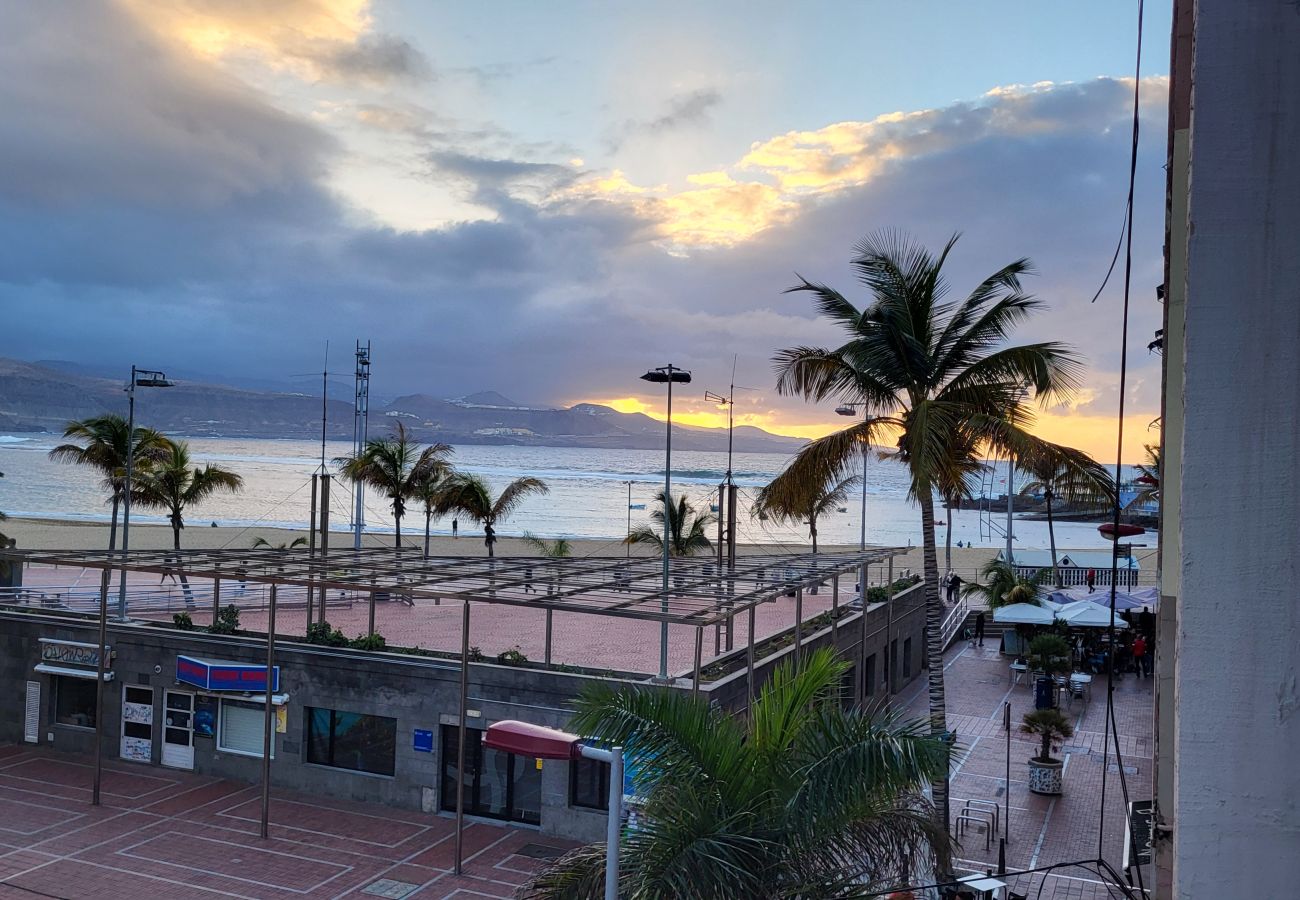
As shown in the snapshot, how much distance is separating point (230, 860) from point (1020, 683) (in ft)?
75.4

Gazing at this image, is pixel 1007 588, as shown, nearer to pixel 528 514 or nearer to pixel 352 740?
pixel 352 740

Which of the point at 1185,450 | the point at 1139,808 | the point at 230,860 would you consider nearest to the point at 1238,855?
the point at 1185,450

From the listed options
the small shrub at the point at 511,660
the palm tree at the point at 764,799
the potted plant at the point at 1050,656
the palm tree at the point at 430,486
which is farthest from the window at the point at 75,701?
the potted plant at the point at 1050,656

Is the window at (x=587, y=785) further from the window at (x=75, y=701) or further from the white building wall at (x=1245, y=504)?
the white building wall at (x=1245, y=504)

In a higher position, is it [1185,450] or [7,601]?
[1185,450]

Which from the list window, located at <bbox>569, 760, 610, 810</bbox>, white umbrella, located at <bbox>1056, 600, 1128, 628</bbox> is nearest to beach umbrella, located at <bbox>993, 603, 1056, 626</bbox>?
white umbrella, located at <bbox>1056, 600, 1128, 628</bbox>

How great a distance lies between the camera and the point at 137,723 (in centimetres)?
2223

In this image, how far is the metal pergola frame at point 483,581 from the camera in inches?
635

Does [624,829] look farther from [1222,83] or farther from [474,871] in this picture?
[474,871]

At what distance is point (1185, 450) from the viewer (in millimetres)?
3035

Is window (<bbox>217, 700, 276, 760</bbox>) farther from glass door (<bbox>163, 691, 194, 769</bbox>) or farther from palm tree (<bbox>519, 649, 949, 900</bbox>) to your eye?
palm tree (<bbox>519, 649, 949, 900</bbox>)

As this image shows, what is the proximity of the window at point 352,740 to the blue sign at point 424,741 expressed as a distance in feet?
1.90

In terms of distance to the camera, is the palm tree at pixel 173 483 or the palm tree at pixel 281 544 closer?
the palm tree at pixel 281 544

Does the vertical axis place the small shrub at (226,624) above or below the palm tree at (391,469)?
below
